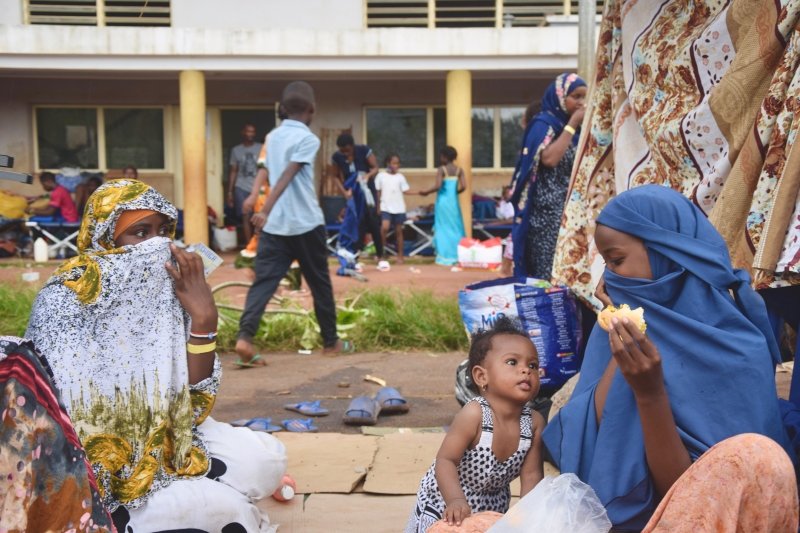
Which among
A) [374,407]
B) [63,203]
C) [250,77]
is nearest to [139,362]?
[374,407]

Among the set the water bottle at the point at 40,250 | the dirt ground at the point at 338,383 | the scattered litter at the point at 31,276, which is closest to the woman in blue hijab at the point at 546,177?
the dirt ground at the point at 338,383

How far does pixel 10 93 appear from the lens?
13641 millimetres

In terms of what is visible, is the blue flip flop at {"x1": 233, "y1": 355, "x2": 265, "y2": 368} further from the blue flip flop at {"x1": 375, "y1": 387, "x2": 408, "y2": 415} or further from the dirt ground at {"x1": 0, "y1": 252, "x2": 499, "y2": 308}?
the dirt ground at {"x1": 0, "y1": 252, "x2": 499, "y2": 308}

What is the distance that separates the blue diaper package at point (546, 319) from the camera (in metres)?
3.42

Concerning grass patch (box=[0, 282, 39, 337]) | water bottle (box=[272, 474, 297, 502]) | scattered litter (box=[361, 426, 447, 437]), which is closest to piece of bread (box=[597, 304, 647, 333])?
water bottle (box=[272, 474, 297, 502])

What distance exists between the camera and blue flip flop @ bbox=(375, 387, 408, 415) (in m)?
4.48

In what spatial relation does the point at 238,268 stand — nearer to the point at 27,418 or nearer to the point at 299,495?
the point at 299,495

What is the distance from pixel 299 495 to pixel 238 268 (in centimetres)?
764

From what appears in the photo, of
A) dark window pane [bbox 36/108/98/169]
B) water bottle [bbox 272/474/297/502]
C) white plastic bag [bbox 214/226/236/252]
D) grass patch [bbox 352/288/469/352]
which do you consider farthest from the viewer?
dark window pane [bbox 36/108/98/169]

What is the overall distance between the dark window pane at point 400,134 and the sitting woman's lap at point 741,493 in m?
12.7

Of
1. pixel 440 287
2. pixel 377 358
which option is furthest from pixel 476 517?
pixel 440 287

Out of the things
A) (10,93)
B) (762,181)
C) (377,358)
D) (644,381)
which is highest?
(10,93)

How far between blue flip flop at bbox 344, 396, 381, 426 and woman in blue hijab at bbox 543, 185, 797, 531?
232cm

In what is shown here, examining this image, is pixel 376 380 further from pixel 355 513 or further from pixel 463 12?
pixel 463 12
